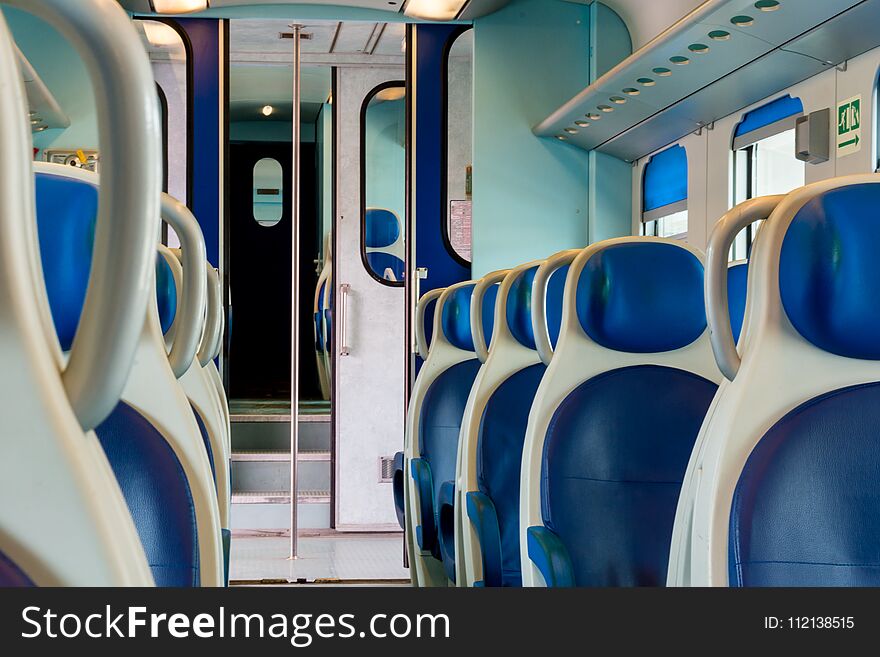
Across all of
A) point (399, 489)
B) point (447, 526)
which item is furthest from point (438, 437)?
point (399, 489)

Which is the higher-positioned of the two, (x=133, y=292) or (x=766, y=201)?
(x=766, y=201)

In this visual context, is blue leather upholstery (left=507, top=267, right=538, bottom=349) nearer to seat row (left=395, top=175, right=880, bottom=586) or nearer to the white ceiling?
seat row (left=395, top=175, right=880, bottom=586)

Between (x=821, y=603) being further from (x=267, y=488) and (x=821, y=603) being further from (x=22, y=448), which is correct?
(x=267, y=488)

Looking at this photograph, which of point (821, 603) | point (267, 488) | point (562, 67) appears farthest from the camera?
point (267, 488)

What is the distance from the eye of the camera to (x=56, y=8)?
0.54 metres

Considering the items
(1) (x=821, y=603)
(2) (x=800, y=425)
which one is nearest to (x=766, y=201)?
(2) (x=800, y=425)

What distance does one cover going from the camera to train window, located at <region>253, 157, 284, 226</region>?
550cm

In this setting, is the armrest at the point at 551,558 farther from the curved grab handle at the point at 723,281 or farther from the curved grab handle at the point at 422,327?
the curved grab handle at the point at 422,327

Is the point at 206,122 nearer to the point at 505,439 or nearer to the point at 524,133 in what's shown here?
the point at 524,133

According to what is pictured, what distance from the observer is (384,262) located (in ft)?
19.0

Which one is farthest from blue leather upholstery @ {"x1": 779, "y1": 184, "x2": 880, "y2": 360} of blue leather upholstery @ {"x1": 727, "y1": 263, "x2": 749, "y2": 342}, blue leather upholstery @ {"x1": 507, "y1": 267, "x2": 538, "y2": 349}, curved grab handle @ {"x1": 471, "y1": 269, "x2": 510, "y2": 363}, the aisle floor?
the aisle floor

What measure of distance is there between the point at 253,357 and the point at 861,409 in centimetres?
466

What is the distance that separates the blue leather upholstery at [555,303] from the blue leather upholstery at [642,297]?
381 millimetres

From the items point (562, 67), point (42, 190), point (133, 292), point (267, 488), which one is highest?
point (562, 67)
